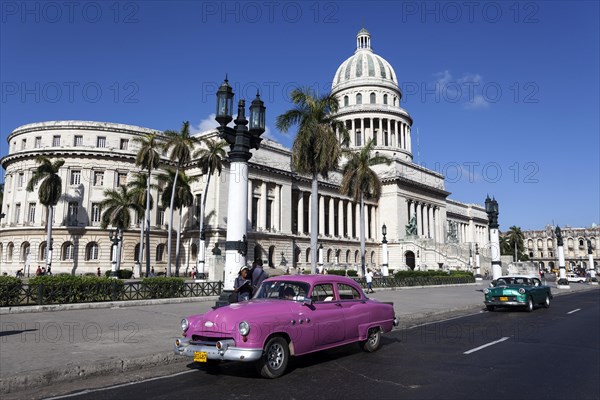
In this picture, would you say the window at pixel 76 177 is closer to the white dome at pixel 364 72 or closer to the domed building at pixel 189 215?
the domed building at pixel 189 215

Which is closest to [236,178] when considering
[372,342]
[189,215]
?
[372,342]

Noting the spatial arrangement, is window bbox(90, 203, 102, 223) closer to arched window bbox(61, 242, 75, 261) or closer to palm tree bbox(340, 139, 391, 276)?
arched window bbox(61, 242, 75, 261)

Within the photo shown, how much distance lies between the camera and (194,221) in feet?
186

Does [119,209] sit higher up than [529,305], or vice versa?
[119,209]

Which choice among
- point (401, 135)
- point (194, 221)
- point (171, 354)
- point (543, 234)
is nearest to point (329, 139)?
point (171, 354)

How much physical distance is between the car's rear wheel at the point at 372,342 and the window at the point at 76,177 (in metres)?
52.5

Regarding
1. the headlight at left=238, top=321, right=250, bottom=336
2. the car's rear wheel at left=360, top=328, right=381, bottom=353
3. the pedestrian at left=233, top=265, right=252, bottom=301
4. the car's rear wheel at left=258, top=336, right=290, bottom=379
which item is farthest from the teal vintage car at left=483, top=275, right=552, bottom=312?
the headlight at left=238, top=321, right=250, bottom=336

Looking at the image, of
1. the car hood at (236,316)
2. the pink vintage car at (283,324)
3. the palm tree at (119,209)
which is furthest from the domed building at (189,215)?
the car hood at (236,316)

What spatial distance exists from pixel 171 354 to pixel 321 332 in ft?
10.0

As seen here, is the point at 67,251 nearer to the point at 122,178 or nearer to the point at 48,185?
the point at 48,185

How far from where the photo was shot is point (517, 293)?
18.7 m

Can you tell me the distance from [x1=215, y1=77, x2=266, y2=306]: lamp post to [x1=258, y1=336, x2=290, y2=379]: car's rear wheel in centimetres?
494

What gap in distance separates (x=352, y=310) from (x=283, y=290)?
61.6 inches

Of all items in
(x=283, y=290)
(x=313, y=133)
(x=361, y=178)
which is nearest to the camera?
(x=283, y=290)
